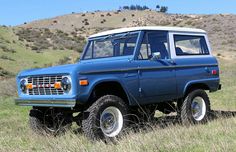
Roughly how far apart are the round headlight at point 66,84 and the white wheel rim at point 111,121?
723mm

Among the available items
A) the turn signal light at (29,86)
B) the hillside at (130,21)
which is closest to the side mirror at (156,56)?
the turn signal light at (29,86)

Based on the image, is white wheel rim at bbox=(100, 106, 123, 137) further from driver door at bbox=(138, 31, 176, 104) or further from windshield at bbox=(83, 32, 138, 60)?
windshield at bbox=(83, 32, 138, 60)

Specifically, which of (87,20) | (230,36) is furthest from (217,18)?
(87,20)

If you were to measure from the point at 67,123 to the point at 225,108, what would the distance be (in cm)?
519

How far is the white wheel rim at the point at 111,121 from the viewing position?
297 inches

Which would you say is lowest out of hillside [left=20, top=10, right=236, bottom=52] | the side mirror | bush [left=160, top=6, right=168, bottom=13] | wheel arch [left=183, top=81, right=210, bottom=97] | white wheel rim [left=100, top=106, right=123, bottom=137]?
white wheel rim [left=100, top=106, right=123, bottom=137]

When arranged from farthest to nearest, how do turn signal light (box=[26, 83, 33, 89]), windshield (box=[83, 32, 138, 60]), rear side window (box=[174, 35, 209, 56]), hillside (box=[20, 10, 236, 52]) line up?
hillside (box=[20, 10, 236, 52]), rear side window (box=[174, 35, 209, 56]), windshield (box=[83, 32, 138, 60]), turn signal light (box=[26, 83, 33, 89])

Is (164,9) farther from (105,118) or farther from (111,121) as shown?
(105,118)

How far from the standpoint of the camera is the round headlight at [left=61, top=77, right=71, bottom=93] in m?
7.29

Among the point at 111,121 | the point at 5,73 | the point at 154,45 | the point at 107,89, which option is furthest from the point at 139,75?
the point at 5,73

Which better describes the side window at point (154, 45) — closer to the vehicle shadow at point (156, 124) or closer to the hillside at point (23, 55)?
the vehicle shadow at point (156, 124)

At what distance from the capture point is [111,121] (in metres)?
7.76

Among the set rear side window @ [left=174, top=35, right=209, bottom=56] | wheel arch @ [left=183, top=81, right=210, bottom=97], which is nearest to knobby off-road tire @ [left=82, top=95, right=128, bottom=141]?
wheel arch @ [left=183, top=81, right=210, bottom=97]

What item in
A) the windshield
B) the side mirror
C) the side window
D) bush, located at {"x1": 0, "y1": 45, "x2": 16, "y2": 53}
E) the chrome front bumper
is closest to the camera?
the chrome front bumper
